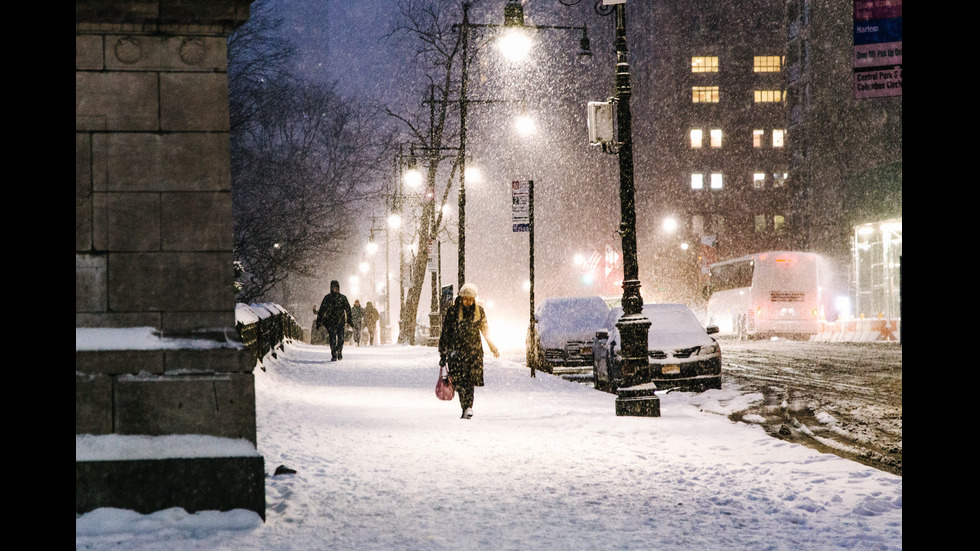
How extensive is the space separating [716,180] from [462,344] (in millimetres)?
65756

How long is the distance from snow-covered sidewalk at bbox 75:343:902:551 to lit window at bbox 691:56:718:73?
66.3 metres

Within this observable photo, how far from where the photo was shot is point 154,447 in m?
6.40

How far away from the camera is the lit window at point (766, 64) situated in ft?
252

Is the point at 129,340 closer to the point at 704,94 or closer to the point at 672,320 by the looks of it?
the point at 672,320

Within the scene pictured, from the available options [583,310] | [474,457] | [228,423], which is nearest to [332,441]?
[474,457]

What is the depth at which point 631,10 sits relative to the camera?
79.6m

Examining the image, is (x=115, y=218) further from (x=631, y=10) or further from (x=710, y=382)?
(x=631, y=10)

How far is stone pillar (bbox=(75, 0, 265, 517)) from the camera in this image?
6.45 m

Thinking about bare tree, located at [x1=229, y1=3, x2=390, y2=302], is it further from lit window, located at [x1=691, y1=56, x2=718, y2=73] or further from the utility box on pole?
lit window, located at [x1=691, y1=56, x2=718, y2=73]

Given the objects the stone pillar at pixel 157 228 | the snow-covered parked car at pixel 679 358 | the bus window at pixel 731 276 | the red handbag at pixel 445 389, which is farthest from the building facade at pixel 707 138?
the stone pillar at pixel 157 228

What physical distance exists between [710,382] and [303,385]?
742cm

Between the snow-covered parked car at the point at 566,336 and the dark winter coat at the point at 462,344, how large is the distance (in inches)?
390

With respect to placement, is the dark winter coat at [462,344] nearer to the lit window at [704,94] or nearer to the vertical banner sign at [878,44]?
the vertical banner sign at [878,44]

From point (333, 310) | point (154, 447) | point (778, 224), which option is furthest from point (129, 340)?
point (778, 224)
